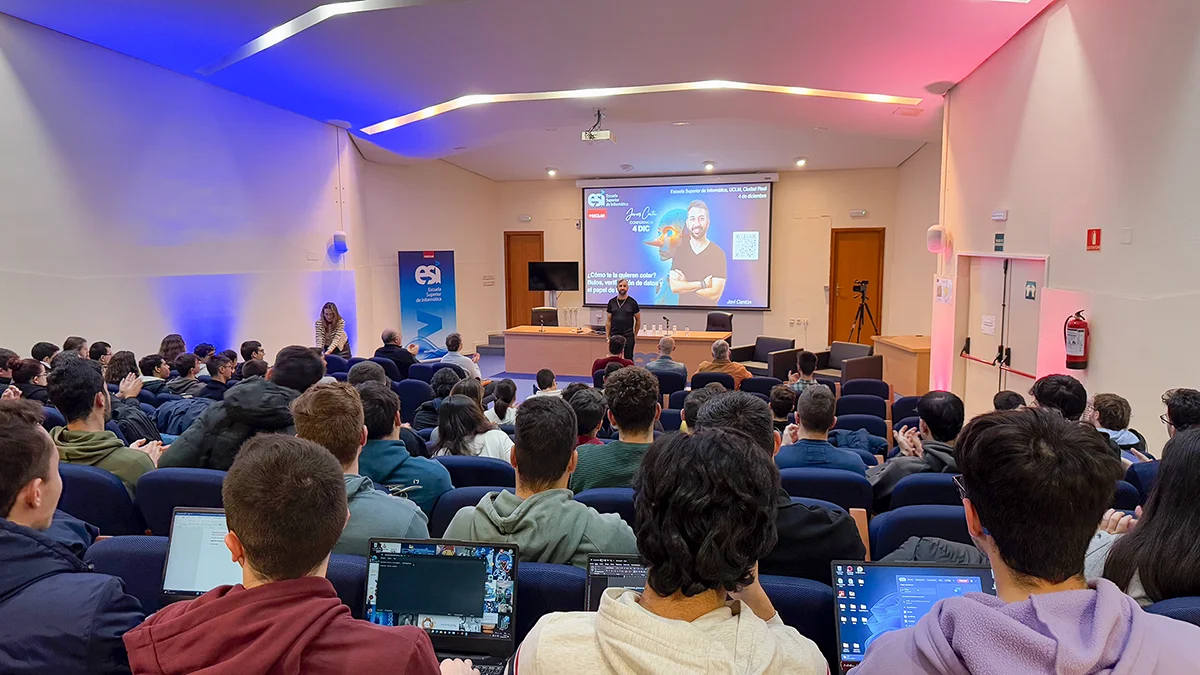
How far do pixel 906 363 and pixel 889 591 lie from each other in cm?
749

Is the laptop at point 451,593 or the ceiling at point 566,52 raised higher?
the ceiling at point 566,52

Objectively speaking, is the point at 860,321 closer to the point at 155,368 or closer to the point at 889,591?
the point at 155,368

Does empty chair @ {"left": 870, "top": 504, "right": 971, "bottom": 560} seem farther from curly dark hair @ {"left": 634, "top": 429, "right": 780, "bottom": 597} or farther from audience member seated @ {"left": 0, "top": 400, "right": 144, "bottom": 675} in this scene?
audience member seated @ {"left": 0, "top": 400, "right": 144, "bottom": 675}

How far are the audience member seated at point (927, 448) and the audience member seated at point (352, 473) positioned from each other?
1.98m

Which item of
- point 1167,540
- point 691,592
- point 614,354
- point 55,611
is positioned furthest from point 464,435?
A: point 614,354

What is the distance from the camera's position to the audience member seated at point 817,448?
321cm

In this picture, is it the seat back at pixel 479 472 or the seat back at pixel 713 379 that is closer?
the seat back at pixel 479 472

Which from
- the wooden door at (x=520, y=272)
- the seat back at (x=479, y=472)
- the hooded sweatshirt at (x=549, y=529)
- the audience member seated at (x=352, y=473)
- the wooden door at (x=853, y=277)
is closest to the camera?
the hooded sweatshirt at (x=549, y=529)

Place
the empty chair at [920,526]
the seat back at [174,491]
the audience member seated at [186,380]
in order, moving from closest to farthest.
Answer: the empty chair at [920,526]
the seat back at [174,491]
the audience member seated at [186,380]

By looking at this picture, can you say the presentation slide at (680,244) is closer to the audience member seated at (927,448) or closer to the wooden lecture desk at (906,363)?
the wooden lecture desk at (906,363)

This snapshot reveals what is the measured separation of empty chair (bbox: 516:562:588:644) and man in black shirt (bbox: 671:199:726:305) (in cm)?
1102

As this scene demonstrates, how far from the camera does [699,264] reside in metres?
12.6

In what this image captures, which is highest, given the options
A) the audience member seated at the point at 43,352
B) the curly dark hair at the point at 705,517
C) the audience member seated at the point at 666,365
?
the curly dark hair at the point at 705,517

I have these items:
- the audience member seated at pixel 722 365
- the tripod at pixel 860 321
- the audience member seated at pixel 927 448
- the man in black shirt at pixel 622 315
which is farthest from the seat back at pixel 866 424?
the tripod at pixel 860 321
